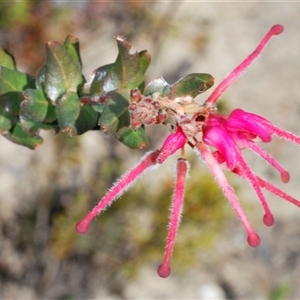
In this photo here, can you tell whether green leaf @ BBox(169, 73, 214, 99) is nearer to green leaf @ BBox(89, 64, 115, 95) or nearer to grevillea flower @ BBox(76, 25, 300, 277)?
grevillea flower @ BBox(76, 25, 300, 277)

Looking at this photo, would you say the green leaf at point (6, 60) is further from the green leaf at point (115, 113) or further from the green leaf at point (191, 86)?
the green leaf at point (191, 86)

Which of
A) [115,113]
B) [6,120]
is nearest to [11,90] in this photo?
[6,120]

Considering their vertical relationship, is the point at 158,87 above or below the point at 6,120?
above

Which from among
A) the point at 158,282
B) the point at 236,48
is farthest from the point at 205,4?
the point at 158,282

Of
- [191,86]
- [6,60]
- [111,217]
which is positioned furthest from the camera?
[111,217]

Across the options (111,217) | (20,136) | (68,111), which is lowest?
(111,217)

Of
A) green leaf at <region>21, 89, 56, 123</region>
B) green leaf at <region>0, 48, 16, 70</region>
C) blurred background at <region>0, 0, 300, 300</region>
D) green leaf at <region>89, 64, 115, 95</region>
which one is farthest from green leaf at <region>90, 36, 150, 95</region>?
blurred background at <region>0, 0, 300, 300</region>

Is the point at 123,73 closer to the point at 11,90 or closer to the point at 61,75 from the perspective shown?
the point at 61,75

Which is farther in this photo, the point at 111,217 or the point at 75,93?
the point at 111,217
